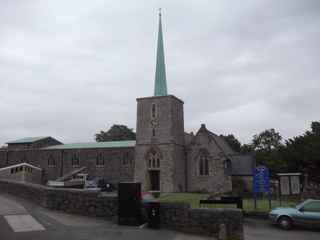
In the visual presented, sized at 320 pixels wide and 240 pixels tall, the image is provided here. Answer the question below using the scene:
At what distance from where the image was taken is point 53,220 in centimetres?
1139

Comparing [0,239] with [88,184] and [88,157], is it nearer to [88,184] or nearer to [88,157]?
[88,184]

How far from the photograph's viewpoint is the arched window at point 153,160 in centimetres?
3888

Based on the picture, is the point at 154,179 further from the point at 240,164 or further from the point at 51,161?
the point at 51,161

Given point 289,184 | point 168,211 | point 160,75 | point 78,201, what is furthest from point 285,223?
point 160,75

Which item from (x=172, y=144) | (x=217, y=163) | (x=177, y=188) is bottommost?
(x=177, y=188)

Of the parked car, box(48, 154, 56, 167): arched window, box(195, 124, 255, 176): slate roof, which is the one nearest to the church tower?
box(195, 124, 255, 176): slate roof

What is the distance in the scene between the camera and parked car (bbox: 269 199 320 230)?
13176 millimetres

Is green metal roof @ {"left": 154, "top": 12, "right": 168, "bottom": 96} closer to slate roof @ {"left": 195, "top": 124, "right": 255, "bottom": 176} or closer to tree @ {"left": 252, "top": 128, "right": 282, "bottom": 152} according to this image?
slate roof @ {"left": 195, "top": 124, "right": 255, "bottom": 176}

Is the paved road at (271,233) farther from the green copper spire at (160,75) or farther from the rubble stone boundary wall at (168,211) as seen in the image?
the green copper spire at (160,75)

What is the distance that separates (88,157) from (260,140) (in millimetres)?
44081

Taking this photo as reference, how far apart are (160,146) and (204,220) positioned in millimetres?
28233

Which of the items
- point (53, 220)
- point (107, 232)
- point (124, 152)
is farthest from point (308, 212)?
point (124, 152)

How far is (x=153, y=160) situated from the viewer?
129 feet

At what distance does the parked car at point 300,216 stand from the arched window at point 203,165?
958 inches
